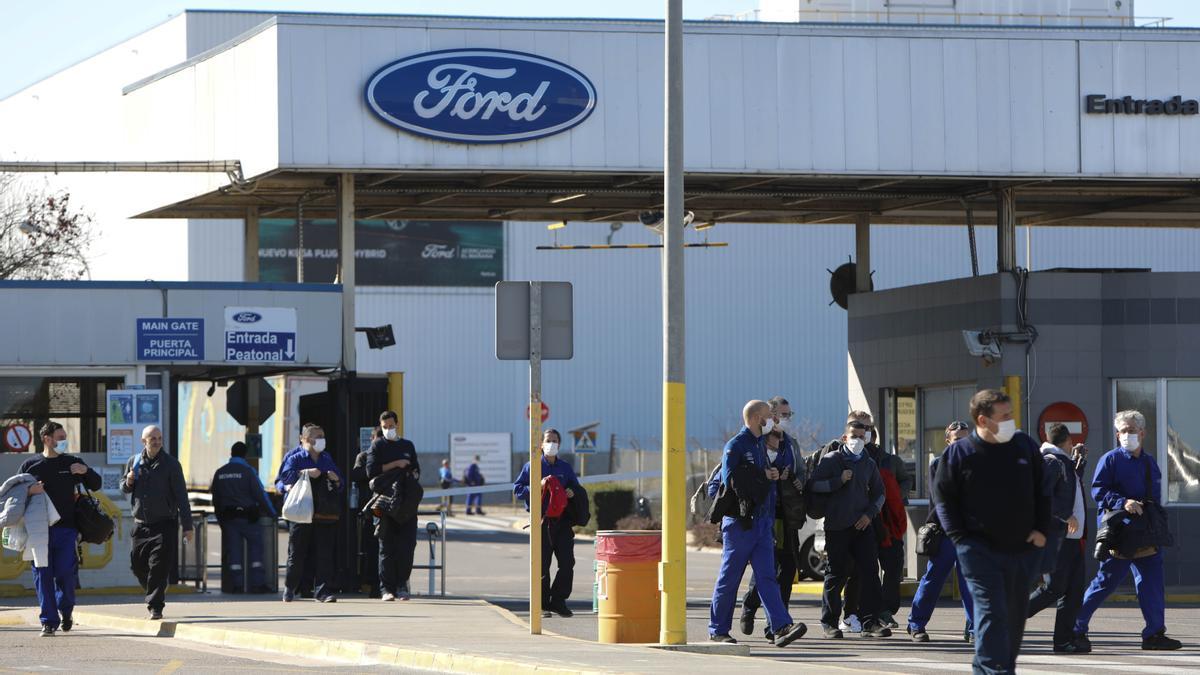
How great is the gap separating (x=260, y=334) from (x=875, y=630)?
27.1 feet

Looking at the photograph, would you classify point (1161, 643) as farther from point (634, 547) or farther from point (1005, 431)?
point (1005, 431)

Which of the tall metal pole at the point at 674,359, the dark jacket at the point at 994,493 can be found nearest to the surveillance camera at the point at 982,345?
the tall metal pole at the point at 674,359

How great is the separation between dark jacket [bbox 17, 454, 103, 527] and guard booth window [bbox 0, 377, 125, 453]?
4.25m

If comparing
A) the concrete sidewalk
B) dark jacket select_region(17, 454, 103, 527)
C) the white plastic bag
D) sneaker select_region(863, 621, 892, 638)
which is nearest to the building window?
sneaker select_region(863, 621, 892, 638)

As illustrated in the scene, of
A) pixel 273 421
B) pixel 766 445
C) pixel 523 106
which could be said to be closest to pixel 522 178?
pixel 523 106

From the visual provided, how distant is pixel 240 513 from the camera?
21.3 m

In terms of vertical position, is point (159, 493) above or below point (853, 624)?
above

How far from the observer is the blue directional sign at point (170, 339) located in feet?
68.2

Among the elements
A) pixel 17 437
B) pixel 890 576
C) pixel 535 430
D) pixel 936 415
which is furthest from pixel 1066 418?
pixel 17 437

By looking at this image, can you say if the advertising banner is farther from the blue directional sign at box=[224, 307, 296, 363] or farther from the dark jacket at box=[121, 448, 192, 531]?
the dark jacket at box=[121, 448, 192, 531]

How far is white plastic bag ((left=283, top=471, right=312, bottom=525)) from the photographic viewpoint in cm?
1938

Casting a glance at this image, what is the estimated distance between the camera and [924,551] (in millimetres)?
15125

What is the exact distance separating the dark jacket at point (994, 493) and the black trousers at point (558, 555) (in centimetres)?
817

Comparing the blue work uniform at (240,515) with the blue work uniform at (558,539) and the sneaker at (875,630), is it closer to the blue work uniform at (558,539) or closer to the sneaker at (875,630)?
the blue work uniform at (558,539)
